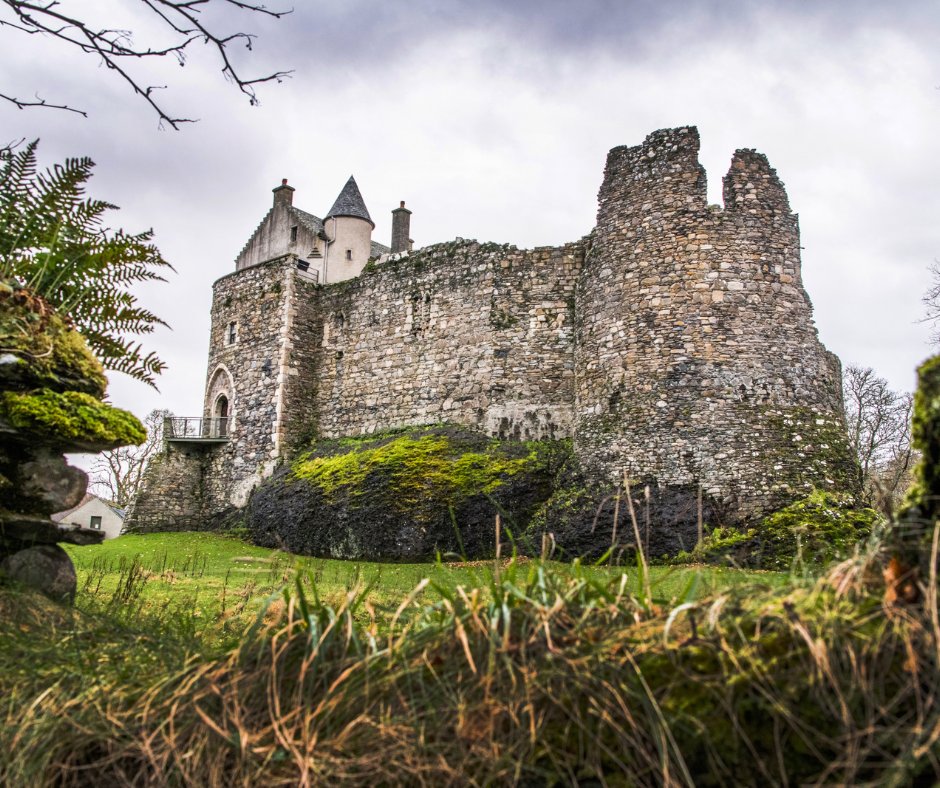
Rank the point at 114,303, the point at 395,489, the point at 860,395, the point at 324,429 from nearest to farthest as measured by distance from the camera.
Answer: the point at 114,303 < the point at 395,489 < the point at 324,429 < the point at 860,395

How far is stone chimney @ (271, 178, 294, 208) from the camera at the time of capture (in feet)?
93.0

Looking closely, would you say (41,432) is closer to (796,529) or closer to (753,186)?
(796,529)

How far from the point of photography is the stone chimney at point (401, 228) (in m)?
30.0

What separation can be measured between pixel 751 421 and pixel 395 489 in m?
6.15

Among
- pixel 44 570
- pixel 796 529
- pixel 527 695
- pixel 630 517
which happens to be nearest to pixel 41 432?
pixel 44 570

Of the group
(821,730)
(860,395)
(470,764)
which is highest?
(860,395)

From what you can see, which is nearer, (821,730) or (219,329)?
(821,730)

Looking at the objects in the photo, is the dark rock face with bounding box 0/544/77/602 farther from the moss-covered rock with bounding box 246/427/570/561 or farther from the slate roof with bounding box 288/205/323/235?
the slate roof with bounding box 288/205/323/235

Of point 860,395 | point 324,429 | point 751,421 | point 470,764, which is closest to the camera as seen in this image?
point 470,764

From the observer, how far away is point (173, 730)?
2.51 metres

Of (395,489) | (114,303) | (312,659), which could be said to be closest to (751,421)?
(395,489)

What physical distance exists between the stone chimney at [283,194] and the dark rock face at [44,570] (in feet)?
83.8

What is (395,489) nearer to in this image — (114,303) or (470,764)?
(114,303)

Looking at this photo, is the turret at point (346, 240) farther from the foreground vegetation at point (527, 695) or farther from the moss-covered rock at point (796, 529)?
the foreground vegetation at point (527, 695)
